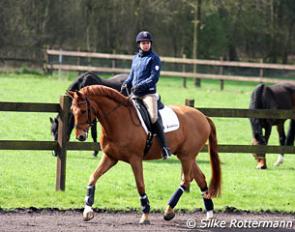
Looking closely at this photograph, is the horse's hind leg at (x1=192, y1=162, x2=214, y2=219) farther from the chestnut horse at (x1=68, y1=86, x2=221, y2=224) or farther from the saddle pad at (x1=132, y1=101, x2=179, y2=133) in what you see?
the saddle pad at (x1=132, y1=101, x2=179, y2=133)

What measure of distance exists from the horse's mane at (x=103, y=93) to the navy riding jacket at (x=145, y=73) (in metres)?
0.26

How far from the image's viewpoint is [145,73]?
1041 centimetres

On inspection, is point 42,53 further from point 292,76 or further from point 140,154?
point 140,154

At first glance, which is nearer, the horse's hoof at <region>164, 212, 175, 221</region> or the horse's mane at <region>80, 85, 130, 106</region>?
the horse's mane at <region>80, 85, 130, 106</region>

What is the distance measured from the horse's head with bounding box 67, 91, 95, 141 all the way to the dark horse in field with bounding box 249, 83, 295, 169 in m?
7.34

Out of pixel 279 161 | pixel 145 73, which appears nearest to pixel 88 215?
pixel 145 73

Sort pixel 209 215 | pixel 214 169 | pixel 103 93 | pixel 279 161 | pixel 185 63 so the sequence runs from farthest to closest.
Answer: pixel 185 63 → pixel 279 161 → pixel 214 169 → pixel 209 215 → pixel 103 93

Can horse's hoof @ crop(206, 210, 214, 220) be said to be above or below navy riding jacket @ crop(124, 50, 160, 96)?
below

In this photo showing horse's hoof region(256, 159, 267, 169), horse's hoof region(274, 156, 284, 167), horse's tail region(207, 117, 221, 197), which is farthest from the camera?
horse's hoof region(274, 156, 284, 167)

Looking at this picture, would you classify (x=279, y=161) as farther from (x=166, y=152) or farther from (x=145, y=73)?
(x=145, y=73)

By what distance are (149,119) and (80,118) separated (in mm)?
1089

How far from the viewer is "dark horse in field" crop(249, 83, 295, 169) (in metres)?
16.9

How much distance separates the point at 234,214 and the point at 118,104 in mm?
2430

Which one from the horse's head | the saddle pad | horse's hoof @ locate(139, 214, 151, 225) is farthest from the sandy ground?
the saddle pad
